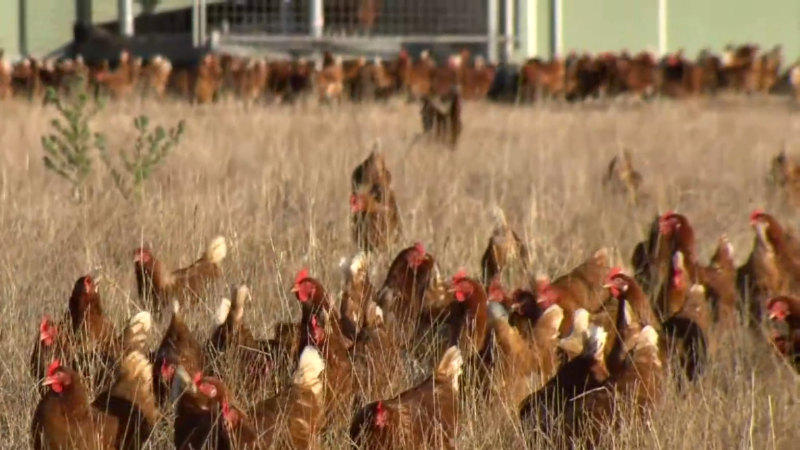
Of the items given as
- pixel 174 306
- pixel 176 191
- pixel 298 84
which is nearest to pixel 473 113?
pixel 298 84

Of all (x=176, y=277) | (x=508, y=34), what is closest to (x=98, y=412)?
(x=176, y=277)

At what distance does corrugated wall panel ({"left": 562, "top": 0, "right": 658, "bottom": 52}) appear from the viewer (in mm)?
21812

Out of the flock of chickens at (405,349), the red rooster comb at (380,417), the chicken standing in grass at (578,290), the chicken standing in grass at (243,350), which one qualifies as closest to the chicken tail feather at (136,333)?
the flock of chickens at (405,349)

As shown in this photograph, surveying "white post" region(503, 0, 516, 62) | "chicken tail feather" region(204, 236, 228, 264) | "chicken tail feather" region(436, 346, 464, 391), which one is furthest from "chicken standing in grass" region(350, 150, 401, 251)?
"white post" region(503, 0, 516, 62)

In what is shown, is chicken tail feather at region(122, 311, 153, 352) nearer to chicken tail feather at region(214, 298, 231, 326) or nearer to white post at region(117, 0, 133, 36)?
chicken tail feather at region(214, 298, 231, 326)

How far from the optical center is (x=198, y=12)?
67.4ft

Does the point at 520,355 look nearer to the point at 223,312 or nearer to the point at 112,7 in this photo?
the point at 223,312

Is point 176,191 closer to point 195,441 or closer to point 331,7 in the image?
point 195,441

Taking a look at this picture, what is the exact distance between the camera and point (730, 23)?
876 inches

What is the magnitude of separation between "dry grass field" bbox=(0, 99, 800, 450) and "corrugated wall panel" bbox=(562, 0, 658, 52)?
7643mm

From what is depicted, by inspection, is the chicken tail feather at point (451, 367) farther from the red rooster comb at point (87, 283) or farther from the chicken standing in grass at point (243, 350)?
the red rooster comb at point (87, 283)

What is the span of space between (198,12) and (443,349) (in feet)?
51.5

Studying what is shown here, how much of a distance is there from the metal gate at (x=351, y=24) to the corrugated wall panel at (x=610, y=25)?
1.02 m

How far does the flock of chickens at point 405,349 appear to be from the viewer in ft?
14.4
